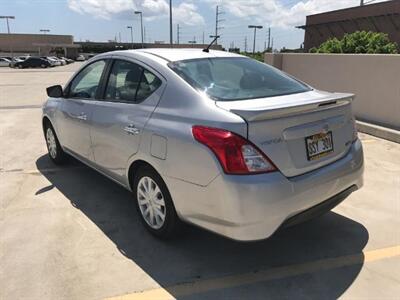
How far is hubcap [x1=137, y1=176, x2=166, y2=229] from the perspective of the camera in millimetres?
Result: 3533

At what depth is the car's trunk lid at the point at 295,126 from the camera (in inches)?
113

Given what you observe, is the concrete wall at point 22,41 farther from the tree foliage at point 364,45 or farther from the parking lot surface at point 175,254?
the parking lot surface at point 175,254

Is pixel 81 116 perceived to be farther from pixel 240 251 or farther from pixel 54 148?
pixel 240 251

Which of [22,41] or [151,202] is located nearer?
[151,202]

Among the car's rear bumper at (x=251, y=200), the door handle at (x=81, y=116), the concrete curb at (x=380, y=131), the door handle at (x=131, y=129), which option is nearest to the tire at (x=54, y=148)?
the door handle at (x=81, y=116)

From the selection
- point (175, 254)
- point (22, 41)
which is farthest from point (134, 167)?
point (22, 41)

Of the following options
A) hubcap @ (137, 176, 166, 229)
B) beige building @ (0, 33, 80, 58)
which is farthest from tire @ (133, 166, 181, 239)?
beige building @ (0, 33, 80, 58)

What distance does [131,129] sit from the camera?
3.71m

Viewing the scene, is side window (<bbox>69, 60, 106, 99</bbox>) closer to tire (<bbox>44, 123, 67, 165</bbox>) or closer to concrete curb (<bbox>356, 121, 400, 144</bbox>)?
tire (<bbox>44, 123, 67, 165</bbox>)

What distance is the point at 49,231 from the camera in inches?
153

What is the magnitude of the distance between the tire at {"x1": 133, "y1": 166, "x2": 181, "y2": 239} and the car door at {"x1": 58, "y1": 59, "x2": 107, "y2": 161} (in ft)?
3.74

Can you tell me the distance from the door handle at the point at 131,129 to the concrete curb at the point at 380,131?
531cm

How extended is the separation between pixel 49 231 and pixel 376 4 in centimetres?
4754

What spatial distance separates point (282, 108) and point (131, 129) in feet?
4.71
